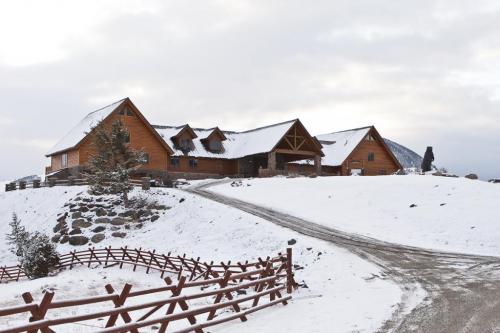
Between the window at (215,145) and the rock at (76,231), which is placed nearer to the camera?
the rock at (76,231)

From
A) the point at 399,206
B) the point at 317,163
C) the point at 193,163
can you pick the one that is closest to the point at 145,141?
the point at 193,163

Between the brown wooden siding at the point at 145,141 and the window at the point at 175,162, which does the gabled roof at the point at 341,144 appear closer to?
the window at the point at 175,162

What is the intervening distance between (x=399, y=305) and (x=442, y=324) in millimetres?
2252

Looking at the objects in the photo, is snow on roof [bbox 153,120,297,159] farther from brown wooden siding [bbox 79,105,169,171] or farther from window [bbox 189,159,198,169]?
brown wooden siding [bbox 79,105,169,171]

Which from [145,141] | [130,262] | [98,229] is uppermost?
[145,141]

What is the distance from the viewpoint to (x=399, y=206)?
3434 cm

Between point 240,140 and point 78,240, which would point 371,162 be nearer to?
point 240,140

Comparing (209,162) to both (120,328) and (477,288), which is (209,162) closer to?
(477,288)

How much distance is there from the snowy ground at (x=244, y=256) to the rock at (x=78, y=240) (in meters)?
0.52

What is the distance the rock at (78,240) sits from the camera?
35.6 metres

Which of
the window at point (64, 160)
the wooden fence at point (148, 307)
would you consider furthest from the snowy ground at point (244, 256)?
the window at point (64, 160)

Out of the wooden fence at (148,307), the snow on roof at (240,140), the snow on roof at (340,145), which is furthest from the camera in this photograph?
the snow on roof at (340,145)

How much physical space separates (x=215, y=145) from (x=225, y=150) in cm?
154

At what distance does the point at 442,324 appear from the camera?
11812mm
